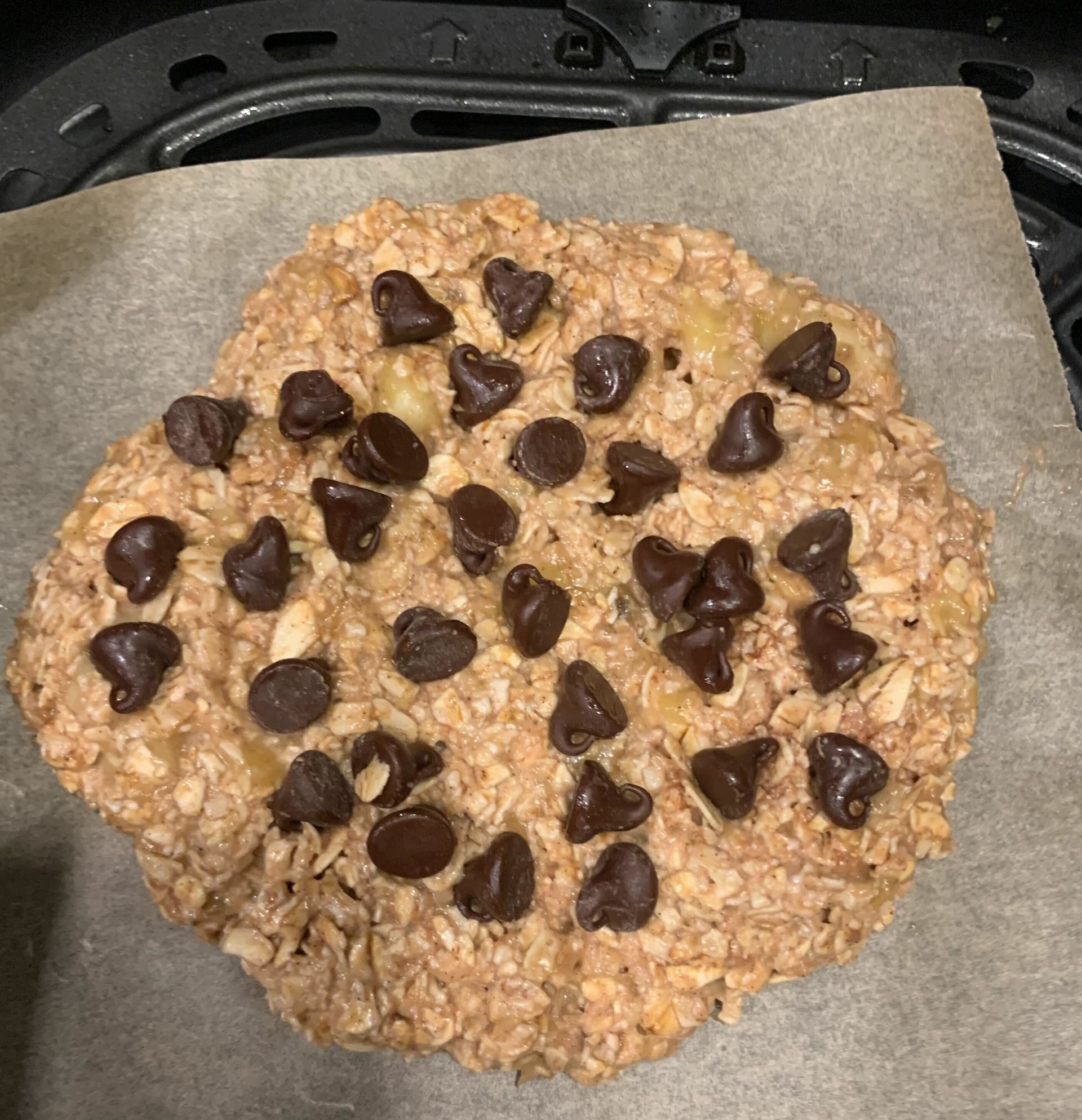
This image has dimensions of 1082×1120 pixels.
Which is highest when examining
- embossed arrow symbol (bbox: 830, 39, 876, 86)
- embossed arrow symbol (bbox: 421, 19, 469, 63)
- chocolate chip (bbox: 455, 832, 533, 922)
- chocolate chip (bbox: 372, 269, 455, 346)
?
embossed arrow symbol (bbox: 421, 19, 469, 63)

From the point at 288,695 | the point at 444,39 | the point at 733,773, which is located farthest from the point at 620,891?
the point at 444,39

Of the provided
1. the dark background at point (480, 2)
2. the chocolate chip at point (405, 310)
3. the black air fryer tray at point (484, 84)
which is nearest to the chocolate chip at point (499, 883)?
the chocolate chip at point (405, 310)

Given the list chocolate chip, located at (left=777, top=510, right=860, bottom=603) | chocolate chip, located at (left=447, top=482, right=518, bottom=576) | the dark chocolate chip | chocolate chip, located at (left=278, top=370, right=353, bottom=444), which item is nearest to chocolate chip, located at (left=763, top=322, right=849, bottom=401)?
chocolate chip, located at (left=777, top=510, right=860, bottom=603)

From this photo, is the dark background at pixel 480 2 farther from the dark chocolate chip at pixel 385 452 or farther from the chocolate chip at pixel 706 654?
the chocolate chip at pixel 706 654

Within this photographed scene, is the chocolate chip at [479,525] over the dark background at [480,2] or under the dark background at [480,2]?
under

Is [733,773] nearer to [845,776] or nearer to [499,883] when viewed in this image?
[845,776]

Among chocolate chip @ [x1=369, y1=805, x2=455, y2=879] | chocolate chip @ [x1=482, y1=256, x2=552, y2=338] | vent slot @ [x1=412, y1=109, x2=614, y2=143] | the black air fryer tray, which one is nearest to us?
chocolate chip @ [x1=369, y1=805, x2=455, y2=879]

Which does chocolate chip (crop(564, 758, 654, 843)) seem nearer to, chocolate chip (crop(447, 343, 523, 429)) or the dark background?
chocolate chip (crop(447, 343, 523, 429))
